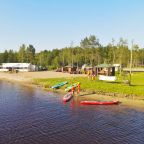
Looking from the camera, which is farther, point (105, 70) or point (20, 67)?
point (20, 67)

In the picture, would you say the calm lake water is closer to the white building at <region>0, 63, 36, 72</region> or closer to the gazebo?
the gazebo

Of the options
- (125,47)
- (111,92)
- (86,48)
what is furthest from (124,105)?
(86,48)

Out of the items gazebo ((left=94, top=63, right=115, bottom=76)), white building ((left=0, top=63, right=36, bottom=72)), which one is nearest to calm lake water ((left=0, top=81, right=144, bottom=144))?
gazebo ((left=94, top=63, right=115, bottom=76))

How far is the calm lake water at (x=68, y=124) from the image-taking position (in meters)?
32.2

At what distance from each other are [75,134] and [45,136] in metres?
3.72

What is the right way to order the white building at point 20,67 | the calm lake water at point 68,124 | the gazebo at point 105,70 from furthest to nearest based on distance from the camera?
the white building at point 20,67
the gazebo at point 105,70
the calm lake water at point 68,124

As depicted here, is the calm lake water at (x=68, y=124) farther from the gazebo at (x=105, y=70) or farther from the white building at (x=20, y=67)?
the white building at (x=20, y=67)

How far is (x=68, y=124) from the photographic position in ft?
129

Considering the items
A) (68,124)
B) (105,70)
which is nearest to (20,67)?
(105,70)

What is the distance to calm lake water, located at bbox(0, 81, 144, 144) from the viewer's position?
32.2 m

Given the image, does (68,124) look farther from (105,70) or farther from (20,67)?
(20,67)

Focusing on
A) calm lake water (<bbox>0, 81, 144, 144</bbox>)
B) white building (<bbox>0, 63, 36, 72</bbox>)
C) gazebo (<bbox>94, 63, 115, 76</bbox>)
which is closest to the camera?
calm lake water (<bbox>0, 81, 144, 144</bbox>)

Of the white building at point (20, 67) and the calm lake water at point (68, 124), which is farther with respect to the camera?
the white building at point (20, 67)

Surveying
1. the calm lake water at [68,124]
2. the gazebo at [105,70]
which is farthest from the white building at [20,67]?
the calm lake water at [68,124]
